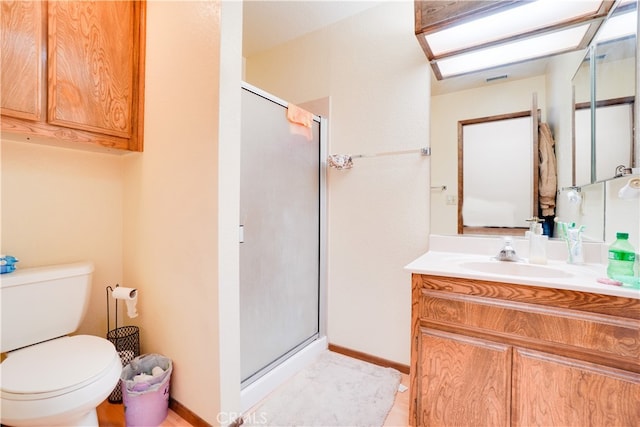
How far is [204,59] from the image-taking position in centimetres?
129

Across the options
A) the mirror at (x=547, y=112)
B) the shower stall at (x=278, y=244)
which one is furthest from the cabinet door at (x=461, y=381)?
the shower stall at (x=278, y=244)

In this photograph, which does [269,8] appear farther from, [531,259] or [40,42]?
[531,259]

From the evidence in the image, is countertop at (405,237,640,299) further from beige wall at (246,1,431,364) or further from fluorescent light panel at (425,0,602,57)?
fluorescent light panel at (425,0,602,57)

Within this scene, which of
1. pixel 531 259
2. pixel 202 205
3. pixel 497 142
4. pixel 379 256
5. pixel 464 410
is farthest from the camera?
pixel 379 256

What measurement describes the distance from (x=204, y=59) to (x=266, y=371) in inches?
67.7

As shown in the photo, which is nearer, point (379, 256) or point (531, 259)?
point (531, 259)

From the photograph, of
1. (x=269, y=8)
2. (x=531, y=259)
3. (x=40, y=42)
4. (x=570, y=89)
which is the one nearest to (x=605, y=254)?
(x=531, y=259)

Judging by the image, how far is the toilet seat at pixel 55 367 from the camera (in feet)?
3.27

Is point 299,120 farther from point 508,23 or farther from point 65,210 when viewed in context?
point 65,210

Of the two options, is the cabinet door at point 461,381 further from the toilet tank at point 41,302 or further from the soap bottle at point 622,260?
the toilet tank at point 41,302

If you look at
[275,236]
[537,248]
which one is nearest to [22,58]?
[275,236]

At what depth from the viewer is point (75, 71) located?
139 centimetres

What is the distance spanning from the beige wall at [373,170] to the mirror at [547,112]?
99 millimetres

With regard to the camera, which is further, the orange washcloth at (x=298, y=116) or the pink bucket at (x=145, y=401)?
the orange washcloth at (x=298, y=116)
